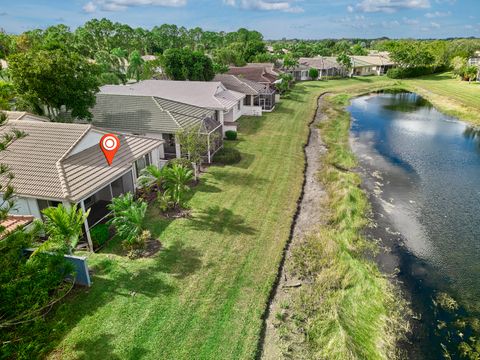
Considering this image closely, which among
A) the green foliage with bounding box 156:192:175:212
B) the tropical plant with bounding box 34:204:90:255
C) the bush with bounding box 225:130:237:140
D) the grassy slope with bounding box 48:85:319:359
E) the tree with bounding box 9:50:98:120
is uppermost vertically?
the tree with bounding box 9:50:98:120

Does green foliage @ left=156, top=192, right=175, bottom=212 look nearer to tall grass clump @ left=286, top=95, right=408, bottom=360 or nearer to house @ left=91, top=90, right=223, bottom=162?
house @ left=91, top=90, right=223, bottom=162

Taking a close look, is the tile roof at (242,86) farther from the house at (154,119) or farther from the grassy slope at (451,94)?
the grassy slope at (451,94)

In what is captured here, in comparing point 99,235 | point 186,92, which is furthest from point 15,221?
point 186,92

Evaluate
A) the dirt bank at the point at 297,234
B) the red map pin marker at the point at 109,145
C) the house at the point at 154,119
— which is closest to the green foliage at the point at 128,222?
the red map pin marker at the point at 109,145

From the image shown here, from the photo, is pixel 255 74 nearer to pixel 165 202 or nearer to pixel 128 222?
pixel 165 202

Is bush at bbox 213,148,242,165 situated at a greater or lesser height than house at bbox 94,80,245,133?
lesser

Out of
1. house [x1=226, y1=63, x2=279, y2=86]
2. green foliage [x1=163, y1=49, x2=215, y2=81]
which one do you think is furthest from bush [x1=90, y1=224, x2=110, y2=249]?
house [x1=226, y1=63, x2=279, y2=86]
